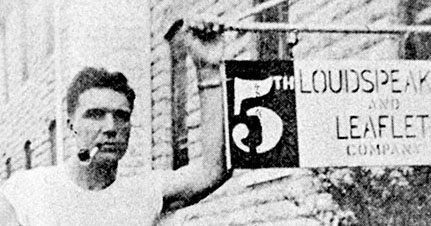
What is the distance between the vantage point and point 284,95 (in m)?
4.28

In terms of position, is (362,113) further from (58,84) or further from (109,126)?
(58,84)

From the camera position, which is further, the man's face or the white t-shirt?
the man's face

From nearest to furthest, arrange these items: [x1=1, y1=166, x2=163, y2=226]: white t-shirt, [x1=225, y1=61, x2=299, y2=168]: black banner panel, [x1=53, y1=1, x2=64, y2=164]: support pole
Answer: [x1=225, y1=61, x2=299, y2=168]: black banner panel, [x1=1, y1=166, x2=163, y2=226]: white t-shirt, [x1=53, y1=1, x2=64, y2=164]: support pole

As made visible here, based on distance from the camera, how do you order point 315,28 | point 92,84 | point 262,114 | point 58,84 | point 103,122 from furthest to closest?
1. point 58,84
2. point 92,84
3. point 103,122
4. point 315,28
5. point 262,114

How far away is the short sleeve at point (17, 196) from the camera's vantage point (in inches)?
198

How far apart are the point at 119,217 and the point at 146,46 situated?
3573 mm

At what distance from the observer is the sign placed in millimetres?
4262

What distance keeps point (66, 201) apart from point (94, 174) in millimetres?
181

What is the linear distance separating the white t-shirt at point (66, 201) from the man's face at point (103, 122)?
169mm

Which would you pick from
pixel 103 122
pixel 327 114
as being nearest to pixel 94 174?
pixel 103 122

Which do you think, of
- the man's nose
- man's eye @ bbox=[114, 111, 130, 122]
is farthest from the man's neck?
Answer: man's eye @ bbox=[114, 111, 130, 122]

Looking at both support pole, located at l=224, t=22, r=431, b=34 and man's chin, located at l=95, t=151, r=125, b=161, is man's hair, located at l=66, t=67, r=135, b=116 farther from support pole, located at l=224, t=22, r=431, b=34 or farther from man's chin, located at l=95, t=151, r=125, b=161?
support pole, located at l=224, t=22, r=431, b=34

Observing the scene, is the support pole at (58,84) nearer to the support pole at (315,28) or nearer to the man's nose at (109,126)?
the man's nose at (109,126)

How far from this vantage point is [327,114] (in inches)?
169
